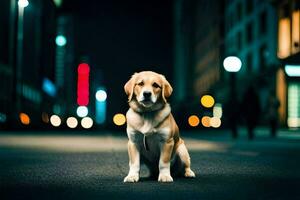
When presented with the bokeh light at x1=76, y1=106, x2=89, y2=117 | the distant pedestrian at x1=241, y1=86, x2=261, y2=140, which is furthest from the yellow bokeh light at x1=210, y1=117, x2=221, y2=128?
the bokeh light at x1=76, y1=106, x2=89, y2=117

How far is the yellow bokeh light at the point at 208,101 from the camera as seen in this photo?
81.0 metres

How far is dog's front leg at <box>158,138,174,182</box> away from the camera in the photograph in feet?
21.5

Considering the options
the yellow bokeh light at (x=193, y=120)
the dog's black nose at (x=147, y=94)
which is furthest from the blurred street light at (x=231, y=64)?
the yellow bokeh light at (x=193, y=120)

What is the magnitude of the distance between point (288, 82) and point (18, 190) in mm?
37835

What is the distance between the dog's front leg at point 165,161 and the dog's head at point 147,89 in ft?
1.49

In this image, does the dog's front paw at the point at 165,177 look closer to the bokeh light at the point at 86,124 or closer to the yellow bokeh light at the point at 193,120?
the bokeh light at the point at 86,124

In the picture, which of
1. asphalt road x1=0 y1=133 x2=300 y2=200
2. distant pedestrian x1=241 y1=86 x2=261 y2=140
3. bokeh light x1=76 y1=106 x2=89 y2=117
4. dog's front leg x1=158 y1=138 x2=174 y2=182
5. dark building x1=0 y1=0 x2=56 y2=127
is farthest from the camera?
bokeh light x1=76 y1=106 x2=89 y2=117

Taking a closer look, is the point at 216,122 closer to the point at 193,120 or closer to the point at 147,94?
the point at 193,120

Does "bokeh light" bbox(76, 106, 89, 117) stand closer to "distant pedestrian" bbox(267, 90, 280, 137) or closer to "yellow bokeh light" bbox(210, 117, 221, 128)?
"yellow bokeh light" bbox(210, 117, 221, 128)

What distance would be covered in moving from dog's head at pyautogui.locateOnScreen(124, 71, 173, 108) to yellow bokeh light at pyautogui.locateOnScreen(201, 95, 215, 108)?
74117 millimetres

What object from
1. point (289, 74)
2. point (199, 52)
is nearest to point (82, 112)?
point (199, 52)

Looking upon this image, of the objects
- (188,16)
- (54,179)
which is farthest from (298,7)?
(188,16)

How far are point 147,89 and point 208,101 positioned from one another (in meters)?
76.3

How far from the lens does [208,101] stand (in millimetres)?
82250
